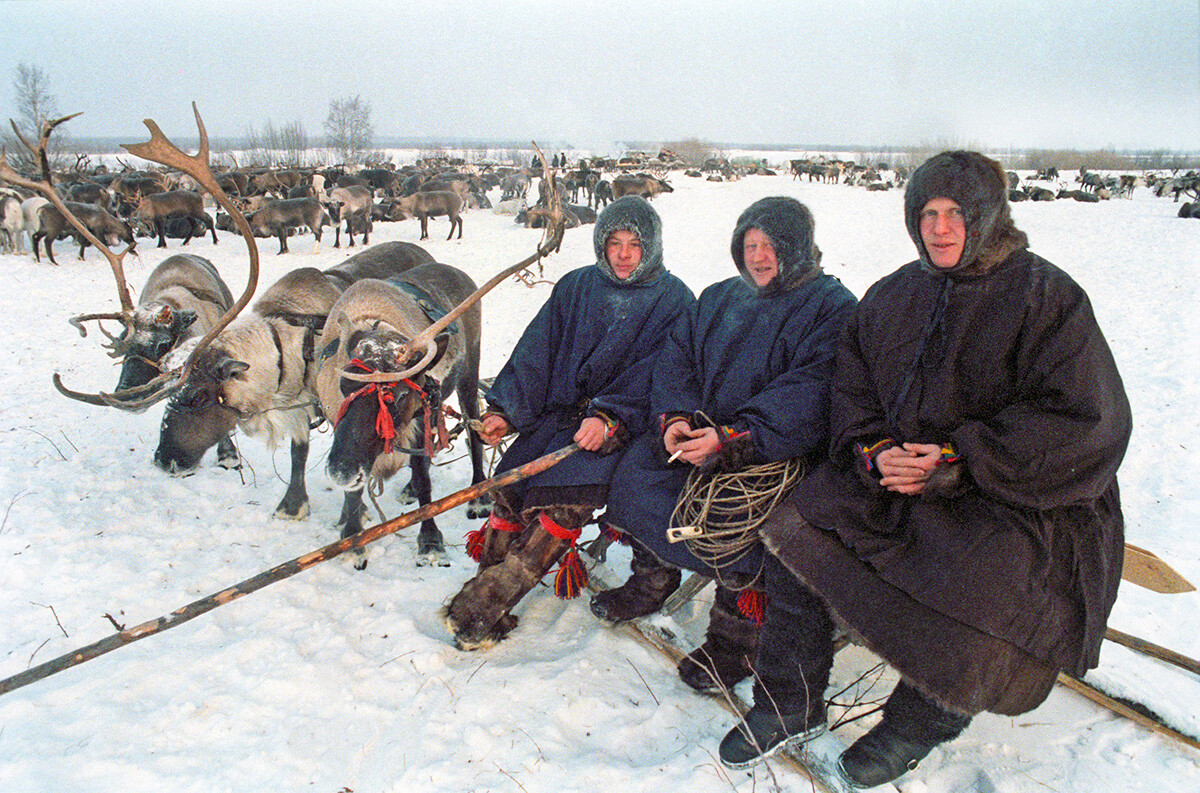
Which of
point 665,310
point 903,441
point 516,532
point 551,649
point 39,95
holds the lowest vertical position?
point 551,649

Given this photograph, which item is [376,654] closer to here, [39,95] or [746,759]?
[746,759]

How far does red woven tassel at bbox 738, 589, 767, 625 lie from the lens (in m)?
2.14

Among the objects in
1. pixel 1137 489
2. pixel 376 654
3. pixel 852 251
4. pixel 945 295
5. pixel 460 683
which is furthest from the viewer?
pixel 852 251

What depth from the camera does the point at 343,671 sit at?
229cm

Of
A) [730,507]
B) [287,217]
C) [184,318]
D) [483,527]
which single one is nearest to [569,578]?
[483,527]

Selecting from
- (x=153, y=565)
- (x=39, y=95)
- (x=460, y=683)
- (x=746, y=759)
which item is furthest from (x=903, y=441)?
(x=39, y=95)

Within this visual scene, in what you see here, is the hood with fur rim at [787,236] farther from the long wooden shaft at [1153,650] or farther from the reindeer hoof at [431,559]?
the reindeer hoof at [431,559]

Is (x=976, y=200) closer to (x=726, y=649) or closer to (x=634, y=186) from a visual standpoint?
(x=726, y=649)

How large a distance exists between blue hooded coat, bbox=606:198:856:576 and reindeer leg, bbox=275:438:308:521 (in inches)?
80.7

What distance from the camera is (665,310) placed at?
2658 millimetres

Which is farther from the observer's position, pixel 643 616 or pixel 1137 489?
pixel 1137 489

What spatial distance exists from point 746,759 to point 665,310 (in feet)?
5.27

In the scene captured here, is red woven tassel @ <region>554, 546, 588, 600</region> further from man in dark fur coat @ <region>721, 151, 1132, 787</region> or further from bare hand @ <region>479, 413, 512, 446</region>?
man in dark fur coat @ <region>721, 151, 1132, 787</region>

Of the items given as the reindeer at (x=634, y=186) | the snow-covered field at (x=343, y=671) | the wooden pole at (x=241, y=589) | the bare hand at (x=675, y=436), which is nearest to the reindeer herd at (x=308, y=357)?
the snow-covered field at (x=343, y=671)
